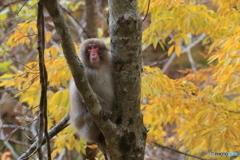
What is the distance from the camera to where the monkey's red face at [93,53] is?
9.75 feet

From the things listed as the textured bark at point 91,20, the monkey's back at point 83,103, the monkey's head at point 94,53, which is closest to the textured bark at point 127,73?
the monkey's back at point 83,103

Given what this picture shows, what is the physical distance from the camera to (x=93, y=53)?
299 centimetres

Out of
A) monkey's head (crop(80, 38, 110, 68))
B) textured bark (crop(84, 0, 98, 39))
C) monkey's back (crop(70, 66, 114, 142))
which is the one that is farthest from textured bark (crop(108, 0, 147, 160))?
textured bark (crop(84, 0, 98, 39))

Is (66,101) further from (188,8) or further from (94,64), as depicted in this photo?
(188,8)

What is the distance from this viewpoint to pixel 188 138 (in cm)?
343

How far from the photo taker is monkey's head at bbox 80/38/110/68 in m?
2.98

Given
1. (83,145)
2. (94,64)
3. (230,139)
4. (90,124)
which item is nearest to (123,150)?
(90,124)

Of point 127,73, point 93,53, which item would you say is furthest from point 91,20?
point 127,73

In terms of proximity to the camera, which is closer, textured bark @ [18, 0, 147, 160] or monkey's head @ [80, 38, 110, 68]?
textured bark @ [18, 0, 147, 160]

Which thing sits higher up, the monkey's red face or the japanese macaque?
the monkey's red face

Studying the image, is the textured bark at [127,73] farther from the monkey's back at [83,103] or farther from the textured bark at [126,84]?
the monkey's back at [83,103]

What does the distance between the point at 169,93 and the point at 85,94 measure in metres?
1.60

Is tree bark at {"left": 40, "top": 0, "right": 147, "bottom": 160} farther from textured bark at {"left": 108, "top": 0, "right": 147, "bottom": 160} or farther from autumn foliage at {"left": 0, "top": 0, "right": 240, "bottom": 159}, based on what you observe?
autumn foliage at {"left": 0, "top": 0, "right": 240, "bottom": 159}

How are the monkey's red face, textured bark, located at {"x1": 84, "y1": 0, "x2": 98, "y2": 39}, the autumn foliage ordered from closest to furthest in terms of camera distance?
the autumn foliage < the monkey's red face < textured bark, located at {"x1": 84, "y1": 0, "x2": 98, "y2": 39}
